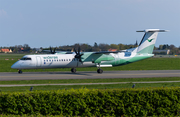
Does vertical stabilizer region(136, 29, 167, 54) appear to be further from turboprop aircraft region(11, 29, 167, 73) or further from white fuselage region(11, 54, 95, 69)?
white fuselage region(11, 54, 95, 69)

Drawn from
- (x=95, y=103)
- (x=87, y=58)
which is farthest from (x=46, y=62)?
(x=95, y=103)

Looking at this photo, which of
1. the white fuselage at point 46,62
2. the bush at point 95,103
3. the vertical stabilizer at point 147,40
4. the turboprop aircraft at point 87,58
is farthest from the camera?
the vertical stabilizer at point 147,40

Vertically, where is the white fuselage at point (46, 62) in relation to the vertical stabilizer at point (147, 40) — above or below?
below

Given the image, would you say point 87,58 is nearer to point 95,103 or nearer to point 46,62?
point 46,62

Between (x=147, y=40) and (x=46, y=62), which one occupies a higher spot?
(x=147, y=40)

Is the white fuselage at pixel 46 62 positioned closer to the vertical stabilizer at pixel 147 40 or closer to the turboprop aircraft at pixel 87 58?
the turboprop aircraft at pixel 87 58

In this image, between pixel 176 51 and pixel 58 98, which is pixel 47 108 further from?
pixel 176 51

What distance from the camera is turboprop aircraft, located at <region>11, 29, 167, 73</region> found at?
1335 inches

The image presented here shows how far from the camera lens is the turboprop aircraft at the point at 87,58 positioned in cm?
3391

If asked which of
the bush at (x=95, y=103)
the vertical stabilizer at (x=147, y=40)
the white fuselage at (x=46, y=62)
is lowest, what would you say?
the bush at (x=95, y=103)

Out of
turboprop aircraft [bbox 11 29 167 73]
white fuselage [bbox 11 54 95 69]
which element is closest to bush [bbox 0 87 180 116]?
white fuselage [bbox 11 54 95 69]

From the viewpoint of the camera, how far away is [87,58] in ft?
121

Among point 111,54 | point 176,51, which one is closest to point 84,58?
point 111,54

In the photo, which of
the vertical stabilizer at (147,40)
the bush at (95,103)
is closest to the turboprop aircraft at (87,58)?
the vertical stabilizer at (147,40)
